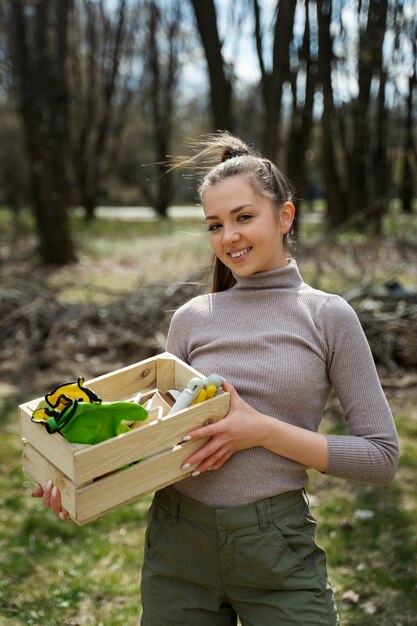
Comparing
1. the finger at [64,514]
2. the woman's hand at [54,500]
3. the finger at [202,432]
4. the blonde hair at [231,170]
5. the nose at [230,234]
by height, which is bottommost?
the finger at [64,514]

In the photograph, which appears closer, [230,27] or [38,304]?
[38,304]

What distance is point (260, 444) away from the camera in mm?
1696

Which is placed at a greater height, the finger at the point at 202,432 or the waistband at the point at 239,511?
the finger at the point at 202,432

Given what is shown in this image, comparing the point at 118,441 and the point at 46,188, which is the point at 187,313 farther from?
the point at 46,188

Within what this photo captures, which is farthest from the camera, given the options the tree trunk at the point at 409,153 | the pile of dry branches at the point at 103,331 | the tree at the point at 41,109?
the tree trunk at the point at 409,153

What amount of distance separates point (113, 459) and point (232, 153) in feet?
3.61

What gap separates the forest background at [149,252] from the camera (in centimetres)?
323

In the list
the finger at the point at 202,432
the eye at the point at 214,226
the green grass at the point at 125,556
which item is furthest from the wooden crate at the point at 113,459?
the green grass at the point at 125,556

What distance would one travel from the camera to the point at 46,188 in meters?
10.9

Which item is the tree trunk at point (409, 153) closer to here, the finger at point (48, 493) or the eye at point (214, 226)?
the eye at point (214, 226)

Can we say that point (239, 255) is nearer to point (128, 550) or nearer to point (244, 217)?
point (244, 217)

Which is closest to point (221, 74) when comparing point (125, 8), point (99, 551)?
point (99, 551)

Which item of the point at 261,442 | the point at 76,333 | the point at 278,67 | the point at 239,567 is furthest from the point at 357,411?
the point at 278,67

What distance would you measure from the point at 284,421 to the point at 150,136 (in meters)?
28.9
